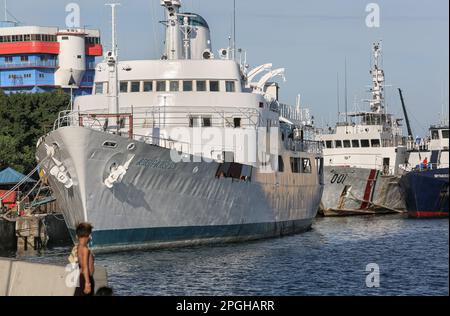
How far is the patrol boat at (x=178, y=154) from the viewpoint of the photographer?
1298 inches

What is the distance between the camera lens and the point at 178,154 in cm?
3400

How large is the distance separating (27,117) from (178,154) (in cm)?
3963

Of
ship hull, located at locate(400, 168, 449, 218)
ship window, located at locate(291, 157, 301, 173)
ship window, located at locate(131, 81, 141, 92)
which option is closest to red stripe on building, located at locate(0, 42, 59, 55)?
ship hull, located at locate(400, 168, 449, 218)

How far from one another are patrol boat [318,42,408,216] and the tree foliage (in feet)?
71.0

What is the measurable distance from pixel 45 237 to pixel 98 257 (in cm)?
772

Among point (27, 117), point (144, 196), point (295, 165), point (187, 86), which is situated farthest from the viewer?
point (27, 117)

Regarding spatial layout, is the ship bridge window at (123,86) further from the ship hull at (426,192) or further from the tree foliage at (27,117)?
the ship hull at (426,192)

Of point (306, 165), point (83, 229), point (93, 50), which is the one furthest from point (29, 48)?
point (83, 229)

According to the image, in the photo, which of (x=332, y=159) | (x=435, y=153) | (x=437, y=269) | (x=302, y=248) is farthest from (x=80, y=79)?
(x=437, y=269)

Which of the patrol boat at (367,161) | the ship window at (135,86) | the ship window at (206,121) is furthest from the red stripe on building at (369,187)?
the ship window at (135,86)

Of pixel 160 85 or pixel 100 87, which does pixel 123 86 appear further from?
pixel 100 87

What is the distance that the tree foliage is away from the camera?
2603 inches

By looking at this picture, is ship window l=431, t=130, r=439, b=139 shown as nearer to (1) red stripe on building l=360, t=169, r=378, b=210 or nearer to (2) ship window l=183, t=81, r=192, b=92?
(1) red stripe on building l=360, t=169, r=378, b=210

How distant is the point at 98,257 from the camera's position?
33406mm
